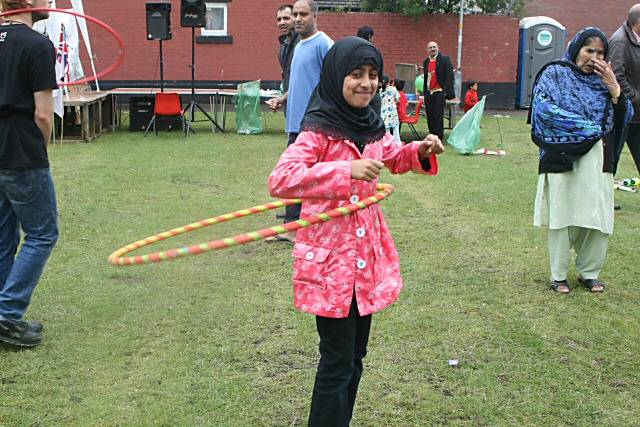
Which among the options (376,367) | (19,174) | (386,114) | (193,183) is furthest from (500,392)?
(386,114)

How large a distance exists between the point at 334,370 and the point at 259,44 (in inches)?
743

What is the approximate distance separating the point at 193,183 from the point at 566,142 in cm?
596

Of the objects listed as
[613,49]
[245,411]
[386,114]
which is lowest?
[245,411]

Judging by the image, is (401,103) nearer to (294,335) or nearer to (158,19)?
(158,19)

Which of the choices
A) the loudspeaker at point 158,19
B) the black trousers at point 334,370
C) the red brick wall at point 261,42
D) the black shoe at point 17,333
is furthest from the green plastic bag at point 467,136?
the black trousers at point 334,370

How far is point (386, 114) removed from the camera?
45.2 ft

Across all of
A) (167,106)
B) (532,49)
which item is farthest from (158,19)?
(532,49)

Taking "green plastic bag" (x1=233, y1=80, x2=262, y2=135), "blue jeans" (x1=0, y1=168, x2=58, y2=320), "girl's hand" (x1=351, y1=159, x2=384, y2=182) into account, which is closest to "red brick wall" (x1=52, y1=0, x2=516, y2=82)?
"green plastic bag" (x1=233, y1=80, x2=262, y2=135)

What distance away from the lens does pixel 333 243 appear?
10.6 feet

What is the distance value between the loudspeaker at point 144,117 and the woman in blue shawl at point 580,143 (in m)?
11.6

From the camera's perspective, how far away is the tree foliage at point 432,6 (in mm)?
21656

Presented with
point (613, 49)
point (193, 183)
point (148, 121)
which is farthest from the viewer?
point (148, 121)

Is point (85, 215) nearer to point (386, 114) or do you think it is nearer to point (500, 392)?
point (500, 392)

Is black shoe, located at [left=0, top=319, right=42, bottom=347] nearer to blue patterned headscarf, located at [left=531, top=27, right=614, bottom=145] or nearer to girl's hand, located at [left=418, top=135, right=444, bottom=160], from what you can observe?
girl's hand, located at [left=418, top=135, right=444, bottom=160]
